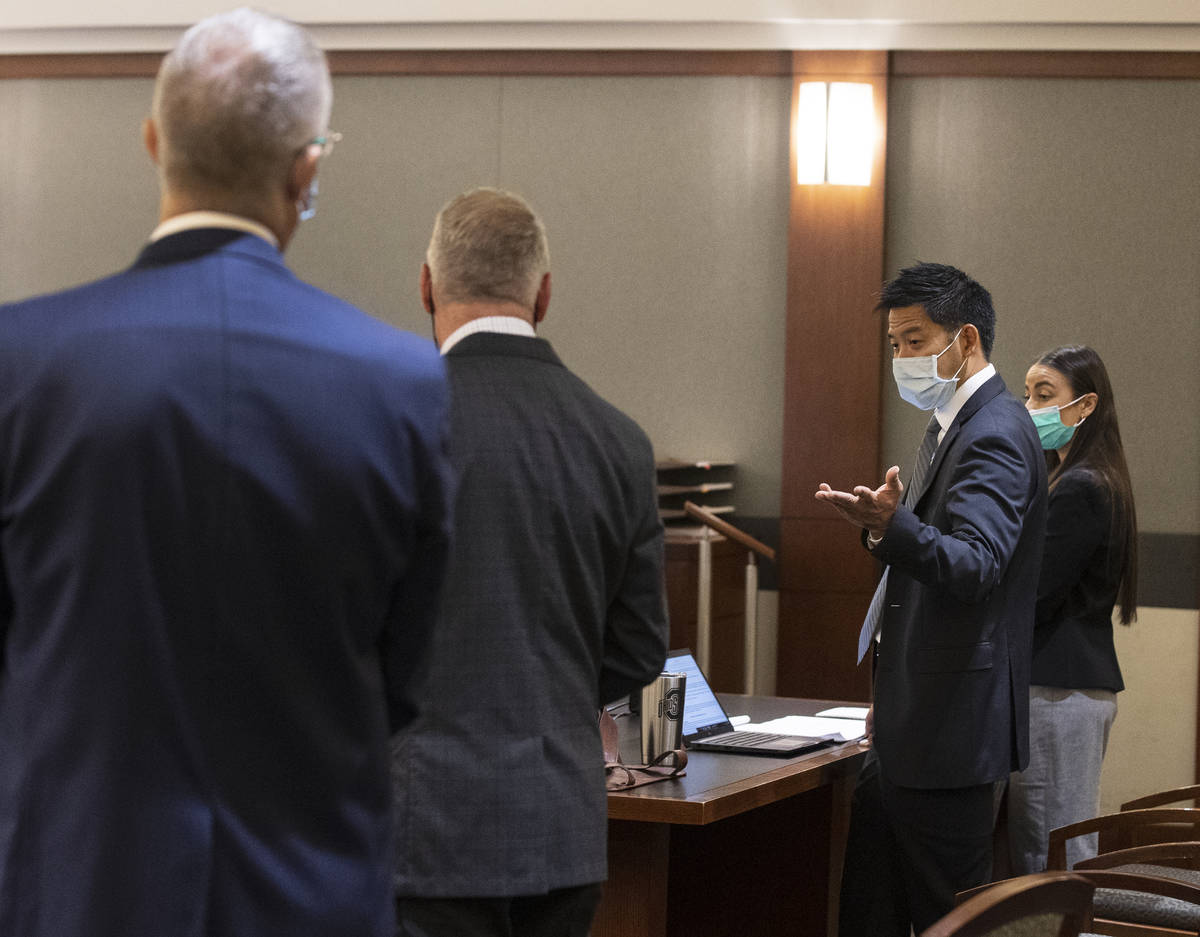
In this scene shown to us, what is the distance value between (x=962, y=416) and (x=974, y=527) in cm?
35

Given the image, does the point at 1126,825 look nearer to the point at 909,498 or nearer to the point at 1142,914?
the point at 1142,914

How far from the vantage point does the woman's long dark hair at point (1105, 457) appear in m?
3.58

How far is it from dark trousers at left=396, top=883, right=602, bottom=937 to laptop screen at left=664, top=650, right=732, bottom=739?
1.33 meters

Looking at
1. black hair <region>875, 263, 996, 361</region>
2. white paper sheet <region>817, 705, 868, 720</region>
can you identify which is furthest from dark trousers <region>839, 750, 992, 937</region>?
A: black hair <region>875, 263, 996, 361</region>

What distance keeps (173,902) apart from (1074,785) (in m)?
2.76

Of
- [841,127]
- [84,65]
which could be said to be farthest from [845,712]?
[84,65]

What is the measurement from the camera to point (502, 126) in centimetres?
651

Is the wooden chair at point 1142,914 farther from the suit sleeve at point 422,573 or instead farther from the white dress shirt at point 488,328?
the suit sleeve at point 422,573

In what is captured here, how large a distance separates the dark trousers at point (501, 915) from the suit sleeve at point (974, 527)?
0.99 metres

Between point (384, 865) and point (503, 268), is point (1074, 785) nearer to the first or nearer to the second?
point (503, 268)

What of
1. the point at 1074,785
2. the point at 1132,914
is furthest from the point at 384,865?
the point at 1074,785

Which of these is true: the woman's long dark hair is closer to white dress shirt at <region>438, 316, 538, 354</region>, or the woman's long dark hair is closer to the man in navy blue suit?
white dress shirt at <region>438, 316, 538, 354</region>

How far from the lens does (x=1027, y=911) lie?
1.69 m

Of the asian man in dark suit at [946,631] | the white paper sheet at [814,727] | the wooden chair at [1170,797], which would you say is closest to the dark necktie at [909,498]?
the asian man in dark suit at [946,631]
